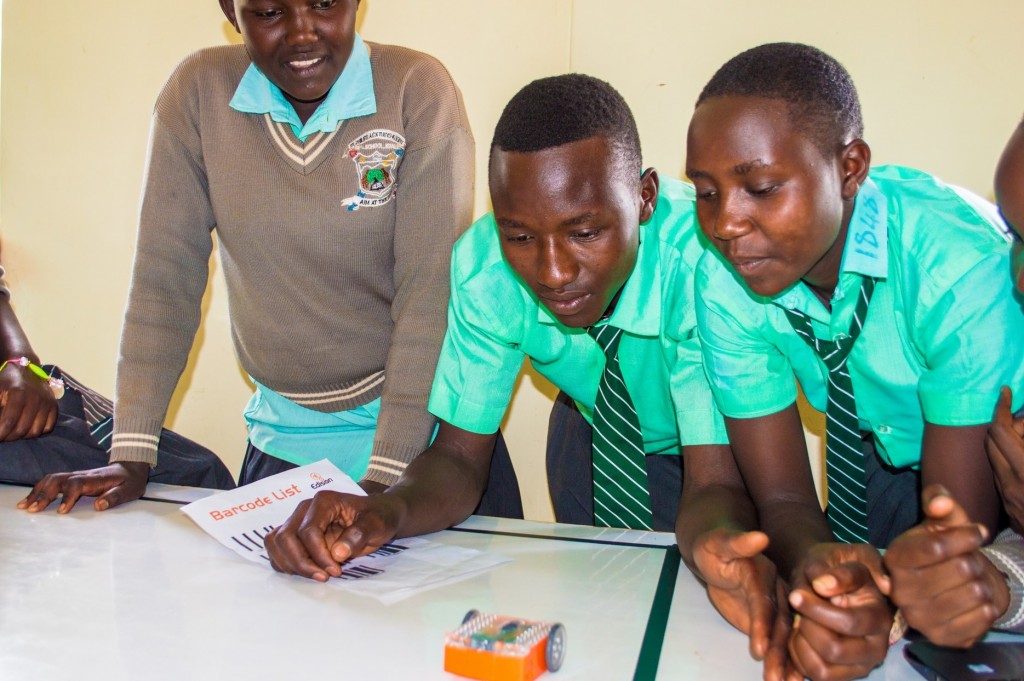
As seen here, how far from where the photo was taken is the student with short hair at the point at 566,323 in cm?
128

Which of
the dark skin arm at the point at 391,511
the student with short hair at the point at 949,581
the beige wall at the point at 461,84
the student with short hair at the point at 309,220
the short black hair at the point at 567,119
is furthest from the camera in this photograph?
the beige wall at the point at 461,84

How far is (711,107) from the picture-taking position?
1.22 meters

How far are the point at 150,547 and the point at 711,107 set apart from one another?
96 centimetres

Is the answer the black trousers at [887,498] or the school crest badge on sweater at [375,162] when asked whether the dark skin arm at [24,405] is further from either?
the black trousers at [887,498]

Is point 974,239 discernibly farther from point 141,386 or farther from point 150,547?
point 141,386

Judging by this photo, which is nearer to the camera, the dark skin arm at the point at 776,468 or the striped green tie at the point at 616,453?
the dark skin arm at the point at 776,468

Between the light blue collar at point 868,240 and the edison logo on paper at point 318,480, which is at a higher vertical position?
the light blue collar at point 868,240

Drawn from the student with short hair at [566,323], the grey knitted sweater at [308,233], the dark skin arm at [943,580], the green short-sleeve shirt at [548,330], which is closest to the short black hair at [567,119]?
the student with short hair at [566,323]

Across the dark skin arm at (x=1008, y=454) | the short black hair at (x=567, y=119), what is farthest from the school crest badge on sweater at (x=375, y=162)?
the dark skin arm at (x=1008, y=454)

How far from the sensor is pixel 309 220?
1.66 m

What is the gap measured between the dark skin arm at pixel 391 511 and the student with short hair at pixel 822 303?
1.21 feet

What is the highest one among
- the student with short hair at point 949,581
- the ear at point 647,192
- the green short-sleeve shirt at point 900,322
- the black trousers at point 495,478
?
the ear at point 647,192

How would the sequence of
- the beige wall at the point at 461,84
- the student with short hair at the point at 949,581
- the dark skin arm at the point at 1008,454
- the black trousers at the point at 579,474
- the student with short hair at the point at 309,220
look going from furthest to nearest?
the beige wall at the point at 461,84 → the black trousers at the point at 579,474 → the student with short hair at the point at 309,220 → the dark skin arm at the point at 1008,454 → the student with short hair at the point at 949,581

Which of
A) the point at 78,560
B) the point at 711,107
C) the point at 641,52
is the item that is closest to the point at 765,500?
the point at 711,107
